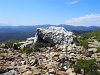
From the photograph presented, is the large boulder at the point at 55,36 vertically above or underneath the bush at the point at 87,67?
above

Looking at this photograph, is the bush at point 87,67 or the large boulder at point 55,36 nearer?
the bush at point 87,67

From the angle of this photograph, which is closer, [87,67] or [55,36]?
[87,67]

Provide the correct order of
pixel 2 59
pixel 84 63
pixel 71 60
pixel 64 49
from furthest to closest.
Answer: pixel 64 49, pixel 2 59, pixel 71 60, pixel 84 63

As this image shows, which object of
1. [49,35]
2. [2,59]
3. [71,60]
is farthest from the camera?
[49,35]

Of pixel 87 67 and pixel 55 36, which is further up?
pixel 55 36

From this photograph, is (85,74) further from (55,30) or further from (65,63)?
(55,30)

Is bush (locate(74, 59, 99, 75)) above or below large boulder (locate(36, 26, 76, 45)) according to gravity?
below

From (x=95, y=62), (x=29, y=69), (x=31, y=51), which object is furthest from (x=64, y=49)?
(x=29, y=69)

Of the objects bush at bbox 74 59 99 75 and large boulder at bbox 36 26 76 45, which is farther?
large boulder at bbox 36 26 76 45
